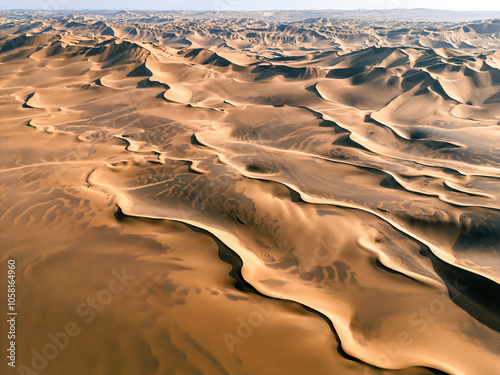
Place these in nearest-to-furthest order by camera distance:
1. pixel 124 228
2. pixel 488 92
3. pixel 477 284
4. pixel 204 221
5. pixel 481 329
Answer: pixel 481 329 → pixel 477 284 → pixel 124 228 → pixel 204 221 → pixel 488 92

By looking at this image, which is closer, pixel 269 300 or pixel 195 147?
pixel 269 300

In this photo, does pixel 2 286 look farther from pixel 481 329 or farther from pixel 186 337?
pixel 481 329

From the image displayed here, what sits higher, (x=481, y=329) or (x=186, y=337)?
(x=186, y=337)

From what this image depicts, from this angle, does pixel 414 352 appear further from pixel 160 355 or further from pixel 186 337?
pixel 160 355

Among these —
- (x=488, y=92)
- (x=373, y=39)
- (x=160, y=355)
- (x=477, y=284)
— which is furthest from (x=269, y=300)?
(x=373, y=39)

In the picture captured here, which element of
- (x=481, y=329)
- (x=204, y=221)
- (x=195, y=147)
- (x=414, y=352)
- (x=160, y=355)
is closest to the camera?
(x=160, y=355)

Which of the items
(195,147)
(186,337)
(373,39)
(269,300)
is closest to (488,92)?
(195,147)
